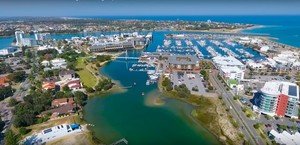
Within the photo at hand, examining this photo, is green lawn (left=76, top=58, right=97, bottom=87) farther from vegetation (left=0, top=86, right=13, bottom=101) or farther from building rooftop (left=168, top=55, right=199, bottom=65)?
building rooftop (left=168, top=55, right=199, bottom=65)

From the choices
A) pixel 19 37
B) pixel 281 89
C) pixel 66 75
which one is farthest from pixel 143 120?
pixel 19 37

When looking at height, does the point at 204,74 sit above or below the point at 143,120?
above

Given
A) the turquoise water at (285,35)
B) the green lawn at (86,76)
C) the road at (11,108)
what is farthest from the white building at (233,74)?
the turquoise water at (285,35)

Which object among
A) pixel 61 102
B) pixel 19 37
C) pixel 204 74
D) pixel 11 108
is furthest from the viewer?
pixel 19 37

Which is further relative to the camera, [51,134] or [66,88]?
[66,88]

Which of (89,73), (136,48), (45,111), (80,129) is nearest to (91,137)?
(80,129)

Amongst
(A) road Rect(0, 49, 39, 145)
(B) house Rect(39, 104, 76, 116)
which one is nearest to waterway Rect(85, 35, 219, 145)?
(B) house Rect(39, 104, 76, 116)

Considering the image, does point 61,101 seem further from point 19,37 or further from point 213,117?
point 19,37
